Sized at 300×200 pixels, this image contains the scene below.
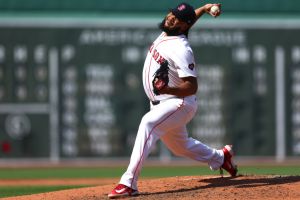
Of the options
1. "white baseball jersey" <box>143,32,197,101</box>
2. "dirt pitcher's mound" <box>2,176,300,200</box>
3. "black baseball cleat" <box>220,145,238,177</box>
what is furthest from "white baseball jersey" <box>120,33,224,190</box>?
"black baseball cleat" <box>220,145,238,177</box>

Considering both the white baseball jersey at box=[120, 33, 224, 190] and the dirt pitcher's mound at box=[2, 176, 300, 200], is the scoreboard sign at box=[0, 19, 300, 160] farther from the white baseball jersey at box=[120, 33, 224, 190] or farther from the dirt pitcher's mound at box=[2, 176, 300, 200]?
the white baseball jersey at box=[120, 33, 224, 190]

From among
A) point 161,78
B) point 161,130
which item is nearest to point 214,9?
point 161,78

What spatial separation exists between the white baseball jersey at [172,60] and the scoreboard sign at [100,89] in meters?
7.46

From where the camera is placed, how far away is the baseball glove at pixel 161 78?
6.25 m

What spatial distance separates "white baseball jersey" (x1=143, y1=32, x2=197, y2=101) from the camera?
624 cm

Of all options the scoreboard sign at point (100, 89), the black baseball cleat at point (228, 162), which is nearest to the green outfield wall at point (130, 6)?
the scoreboard sign at point (100, 89)

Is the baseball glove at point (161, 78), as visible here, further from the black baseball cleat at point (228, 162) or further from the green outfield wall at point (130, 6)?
the green outfield wall at point (130, 6)

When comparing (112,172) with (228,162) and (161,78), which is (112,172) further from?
(161,78)

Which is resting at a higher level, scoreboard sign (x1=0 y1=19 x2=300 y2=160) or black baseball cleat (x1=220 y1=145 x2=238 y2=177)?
black baseball cleat (x1=220 y1=145 x2=238 y2=177)

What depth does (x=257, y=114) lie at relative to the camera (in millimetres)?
14234

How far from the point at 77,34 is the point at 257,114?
10.4 ft

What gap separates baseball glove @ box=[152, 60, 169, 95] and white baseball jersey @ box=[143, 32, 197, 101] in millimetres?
29

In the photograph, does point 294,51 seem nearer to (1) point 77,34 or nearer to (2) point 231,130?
(2) point 231,130

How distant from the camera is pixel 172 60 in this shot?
6.30m
